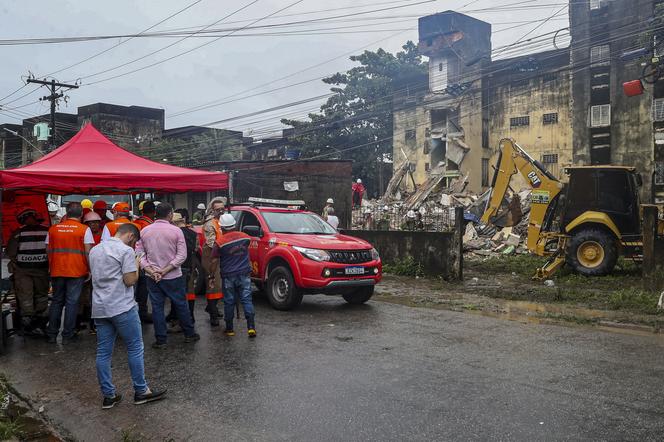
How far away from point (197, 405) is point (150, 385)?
2.82 ft

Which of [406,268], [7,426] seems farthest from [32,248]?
[406,268]

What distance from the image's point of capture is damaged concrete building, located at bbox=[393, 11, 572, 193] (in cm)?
3459

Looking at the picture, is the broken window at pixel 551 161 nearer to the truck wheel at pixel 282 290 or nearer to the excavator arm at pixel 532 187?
the excavator arm at pixel 532 187

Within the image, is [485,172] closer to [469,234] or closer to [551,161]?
[551,161]

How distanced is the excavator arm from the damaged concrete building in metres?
16.4

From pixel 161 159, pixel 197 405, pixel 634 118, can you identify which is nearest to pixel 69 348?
pixel 197 405

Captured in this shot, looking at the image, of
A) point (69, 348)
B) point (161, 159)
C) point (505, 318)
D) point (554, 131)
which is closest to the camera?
point (69, 348)

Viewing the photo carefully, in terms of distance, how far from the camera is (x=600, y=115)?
32.5 metres

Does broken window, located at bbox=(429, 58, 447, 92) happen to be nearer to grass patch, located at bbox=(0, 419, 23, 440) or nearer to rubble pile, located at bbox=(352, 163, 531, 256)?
rubble pile, located at bbox=(352, 163, 531, 256)

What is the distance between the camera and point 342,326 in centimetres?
841

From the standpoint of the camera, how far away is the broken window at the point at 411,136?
41.1m

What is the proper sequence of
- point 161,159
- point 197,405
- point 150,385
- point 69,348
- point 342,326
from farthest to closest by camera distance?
point 161,159 → point 342,326 → point 69,348 → point 150,385 → point 197,405

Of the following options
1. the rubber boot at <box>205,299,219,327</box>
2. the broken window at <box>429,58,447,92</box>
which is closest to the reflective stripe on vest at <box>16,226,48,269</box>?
the rubber boot at <box>205,299,219,327</box>

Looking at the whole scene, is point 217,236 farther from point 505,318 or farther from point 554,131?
point 554,131
